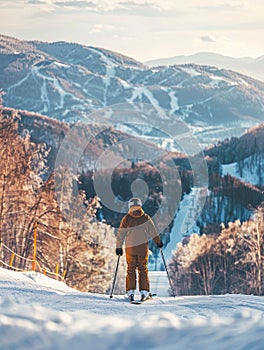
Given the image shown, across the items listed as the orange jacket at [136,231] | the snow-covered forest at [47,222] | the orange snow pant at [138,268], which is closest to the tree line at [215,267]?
the snow-covered forest at [47,222]

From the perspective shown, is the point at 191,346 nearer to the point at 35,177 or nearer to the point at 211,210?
the point at 35,177

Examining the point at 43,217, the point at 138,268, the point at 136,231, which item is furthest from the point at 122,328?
the point at 43,217

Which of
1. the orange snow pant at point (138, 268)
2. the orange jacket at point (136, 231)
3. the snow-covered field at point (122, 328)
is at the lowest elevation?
the snow-covered field at point (122, 328)

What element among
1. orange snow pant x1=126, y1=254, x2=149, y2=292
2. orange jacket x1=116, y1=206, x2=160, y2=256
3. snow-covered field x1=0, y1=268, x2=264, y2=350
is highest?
orange jacket x1=116, y1=206, x2=160, y2=256

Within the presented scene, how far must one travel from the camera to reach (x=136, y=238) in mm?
12750

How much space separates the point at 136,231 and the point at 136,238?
6.5 inches

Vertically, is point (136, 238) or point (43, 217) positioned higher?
point (43, 217)

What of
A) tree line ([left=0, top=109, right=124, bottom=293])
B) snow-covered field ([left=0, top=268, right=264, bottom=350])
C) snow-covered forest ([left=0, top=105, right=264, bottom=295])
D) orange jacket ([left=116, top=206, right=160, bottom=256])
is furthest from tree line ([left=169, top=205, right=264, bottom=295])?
snow-covered field ([left=0, top=268, right=264, bottom=350])

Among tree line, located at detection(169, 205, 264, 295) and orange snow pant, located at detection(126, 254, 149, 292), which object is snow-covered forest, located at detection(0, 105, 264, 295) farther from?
orange snow pant, located at detection(126, 254, 149, 292)

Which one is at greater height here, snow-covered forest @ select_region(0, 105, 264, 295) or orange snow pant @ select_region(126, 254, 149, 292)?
snow-covered forest @ select_region(0, 105, 264, 295)

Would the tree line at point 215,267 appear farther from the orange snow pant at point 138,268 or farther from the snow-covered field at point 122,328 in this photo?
the snow-covered field at point 122,328

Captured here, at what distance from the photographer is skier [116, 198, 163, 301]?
12711 millimetres

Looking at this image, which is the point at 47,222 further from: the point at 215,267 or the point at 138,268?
the point at 215,267

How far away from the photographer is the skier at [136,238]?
1271 centimetres
